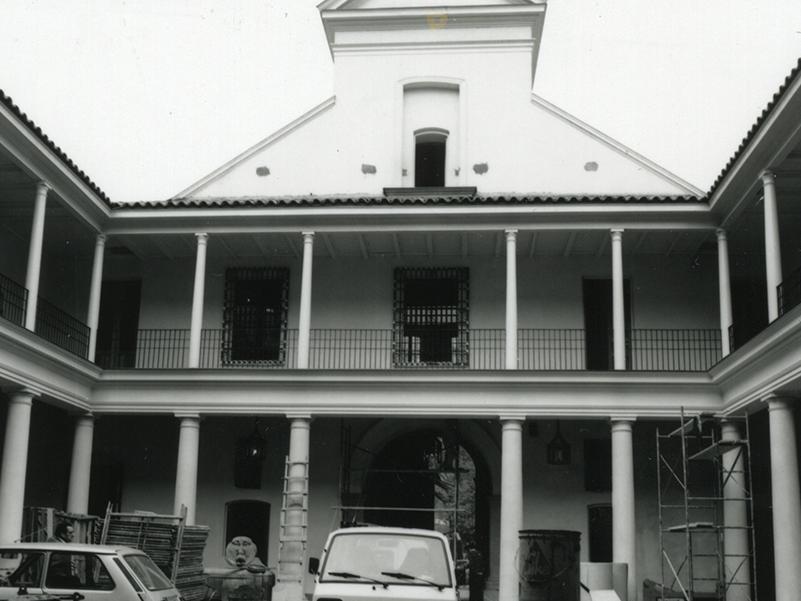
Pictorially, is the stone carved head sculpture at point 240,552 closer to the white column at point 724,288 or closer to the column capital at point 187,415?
the column capital at point 187,415

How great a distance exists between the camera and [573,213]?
20.0 metres

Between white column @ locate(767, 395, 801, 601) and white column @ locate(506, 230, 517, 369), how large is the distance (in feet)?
17.1

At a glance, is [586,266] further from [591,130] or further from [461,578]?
[461,578]

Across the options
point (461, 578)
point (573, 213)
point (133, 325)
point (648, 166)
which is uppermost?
point (648, 166)

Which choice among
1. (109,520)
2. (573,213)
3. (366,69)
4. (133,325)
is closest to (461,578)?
(109,520)

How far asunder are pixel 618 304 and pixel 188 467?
8.95 meters

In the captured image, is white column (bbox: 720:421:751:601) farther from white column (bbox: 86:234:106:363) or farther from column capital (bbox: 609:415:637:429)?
white column (bbox: 86:234:106:363)

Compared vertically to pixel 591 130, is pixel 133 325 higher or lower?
lower

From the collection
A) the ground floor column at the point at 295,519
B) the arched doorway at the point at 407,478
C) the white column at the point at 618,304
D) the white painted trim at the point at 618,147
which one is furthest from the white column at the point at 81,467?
the white painted trim at the point at 618,147

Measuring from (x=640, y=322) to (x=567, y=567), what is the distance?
873 cm

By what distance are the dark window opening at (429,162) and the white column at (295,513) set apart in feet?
24.4

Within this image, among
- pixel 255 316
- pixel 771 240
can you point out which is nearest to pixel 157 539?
pixel 255 316

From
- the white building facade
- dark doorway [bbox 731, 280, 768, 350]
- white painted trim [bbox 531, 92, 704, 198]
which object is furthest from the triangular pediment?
dark doorway [bbox 731, 280, 768, 350]

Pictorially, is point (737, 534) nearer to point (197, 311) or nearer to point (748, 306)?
point (748, 306)
